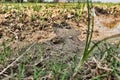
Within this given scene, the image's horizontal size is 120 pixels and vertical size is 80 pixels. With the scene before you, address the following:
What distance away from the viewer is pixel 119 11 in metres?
7.27

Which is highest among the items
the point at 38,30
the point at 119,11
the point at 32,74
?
the point at 32,74

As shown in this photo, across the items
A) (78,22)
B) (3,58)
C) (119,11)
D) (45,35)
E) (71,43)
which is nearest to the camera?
(3,58)

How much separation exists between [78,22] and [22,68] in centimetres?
289

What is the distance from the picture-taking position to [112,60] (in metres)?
2.31

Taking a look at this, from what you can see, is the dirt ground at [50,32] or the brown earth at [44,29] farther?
the brown earth at [44,29]

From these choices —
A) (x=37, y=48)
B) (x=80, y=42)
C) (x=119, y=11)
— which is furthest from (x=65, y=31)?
(x=119, y=11)

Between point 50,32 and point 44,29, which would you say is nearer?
point 50,32

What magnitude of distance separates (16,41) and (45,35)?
45 centimetres

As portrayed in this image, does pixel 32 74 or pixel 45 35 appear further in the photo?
pixel 45 35

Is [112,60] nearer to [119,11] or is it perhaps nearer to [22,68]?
[22,68]

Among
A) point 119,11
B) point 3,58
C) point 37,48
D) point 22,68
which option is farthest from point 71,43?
point 119,11

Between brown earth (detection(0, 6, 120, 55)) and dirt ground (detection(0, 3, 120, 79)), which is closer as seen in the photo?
dirt ground (detection(0, 3, 120, 79))

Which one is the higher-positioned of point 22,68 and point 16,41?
point 22,68

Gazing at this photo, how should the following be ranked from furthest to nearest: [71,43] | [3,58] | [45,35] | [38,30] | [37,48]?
[38,30] → [45,35] → [71,43] → [37,48] → [3,58]
